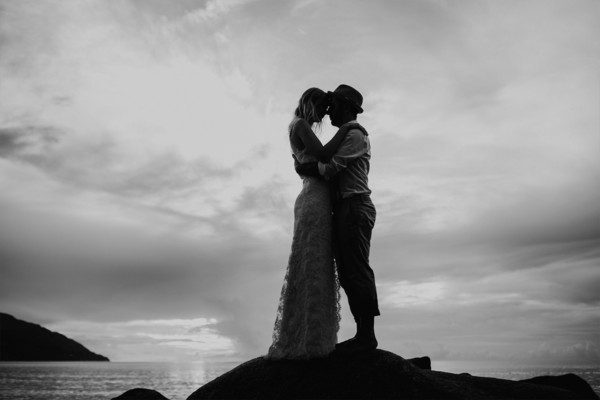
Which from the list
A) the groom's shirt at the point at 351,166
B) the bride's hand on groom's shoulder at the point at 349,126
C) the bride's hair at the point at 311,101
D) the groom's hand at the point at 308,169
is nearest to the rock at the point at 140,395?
the groom's hand at the point at 308,169

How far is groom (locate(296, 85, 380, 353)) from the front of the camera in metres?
7.43

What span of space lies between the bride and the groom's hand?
0.08 metres

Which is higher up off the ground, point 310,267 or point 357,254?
point 357,254

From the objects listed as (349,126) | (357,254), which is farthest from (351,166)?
(357,254)

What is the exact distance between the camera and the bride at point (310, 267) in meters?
7.59

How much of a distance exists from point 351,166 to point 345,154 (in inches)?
10.4

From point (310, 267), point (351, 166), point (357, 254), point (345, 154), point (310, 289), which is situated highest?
point (345, 154)

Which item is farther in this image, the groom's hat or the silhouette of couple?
the groom's hat

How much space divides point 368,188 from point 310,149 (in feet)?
3.48

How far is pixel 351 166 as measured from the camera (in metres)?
7.68

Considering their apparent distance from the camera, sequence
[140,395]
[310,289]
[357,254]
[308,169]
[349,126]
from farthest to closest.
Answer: [140,395]
[308,169]
[349,126]
[310,289]
[357,254]

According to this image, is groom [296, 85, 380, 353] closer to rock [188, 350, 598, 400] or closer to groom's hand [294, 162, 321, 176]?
groom's hand [294, 162, 321, 176]

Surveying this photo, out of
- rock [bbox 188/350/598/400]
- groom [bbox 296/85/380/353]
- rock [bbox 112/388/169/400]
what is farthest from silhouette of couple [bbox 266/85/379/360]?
rock [bbox 112/388/169/400]

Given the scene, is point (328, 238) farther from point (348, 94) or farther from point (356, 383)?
point (348, 94)
